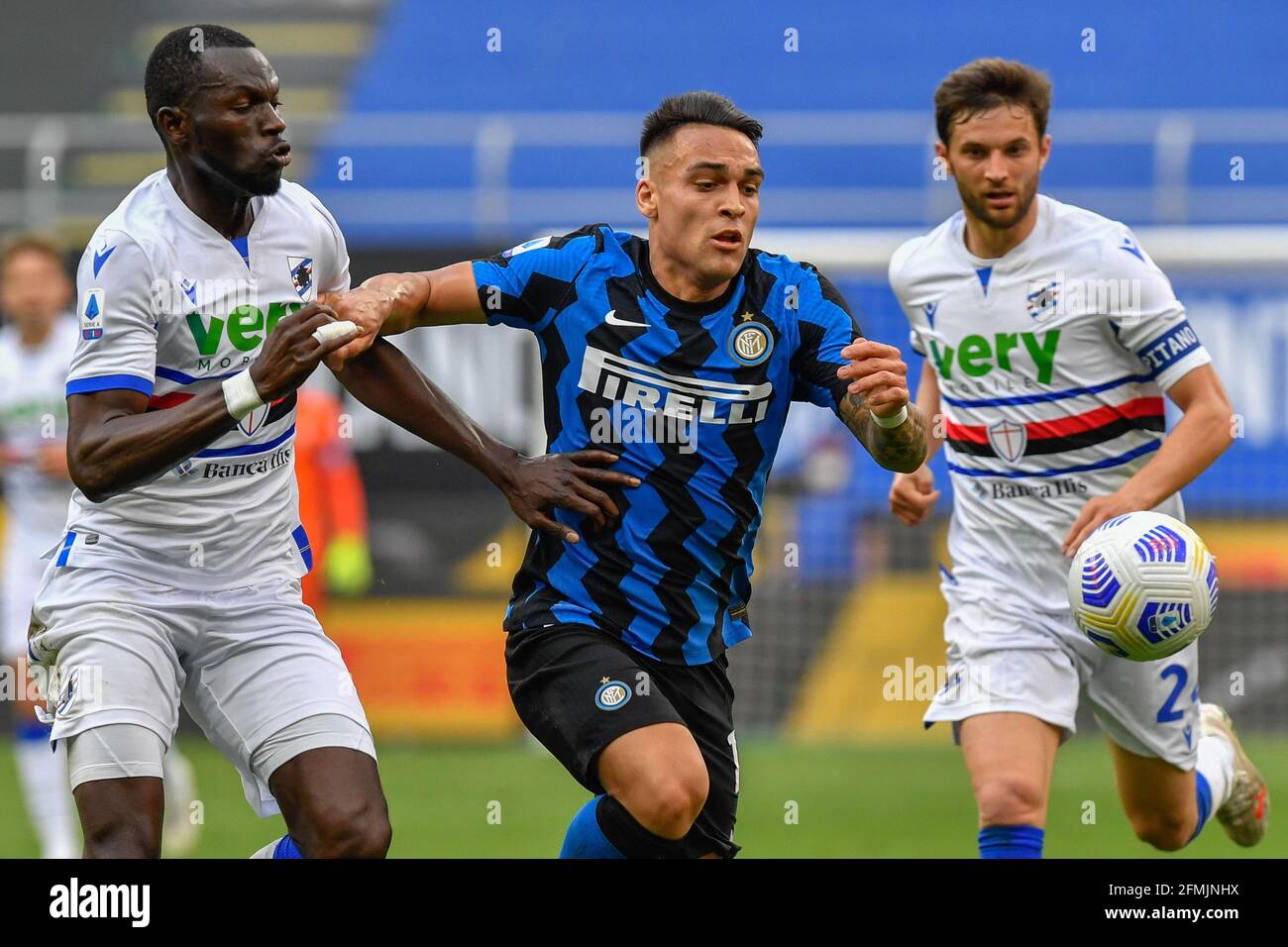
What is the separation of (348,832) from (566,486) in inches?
46.4

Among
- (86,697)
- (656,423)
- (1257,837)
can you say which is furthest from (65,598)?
(1257,837)

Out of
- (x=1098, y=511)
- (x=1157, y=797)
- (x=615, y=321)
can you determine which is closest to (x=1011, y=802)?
(x=1098, y=511)

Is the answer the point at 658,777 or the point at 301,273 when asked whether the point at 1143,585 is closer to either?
the point at 658,777

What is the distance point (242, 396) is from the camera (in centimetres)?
466

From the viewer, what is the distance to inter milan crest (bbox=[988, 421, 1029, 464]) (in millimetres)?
6113

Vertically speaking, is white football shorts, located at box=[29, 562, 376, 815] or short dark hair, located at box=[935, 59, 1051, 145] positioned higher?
short dark hair, located at box=[935, 59, 1051, 145]

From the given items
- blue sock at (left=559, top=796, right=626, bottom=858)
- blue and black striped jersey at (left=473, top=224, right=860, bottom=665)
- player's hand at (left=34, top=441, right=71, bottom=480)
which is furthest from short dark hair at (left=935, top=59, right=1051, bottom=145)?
player's hand at (left=34, top=441, right=71, bottom=480)

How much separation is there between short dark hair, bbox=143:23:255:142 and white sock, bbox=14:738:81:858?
4353 mm

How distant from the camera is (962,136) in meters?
6.05

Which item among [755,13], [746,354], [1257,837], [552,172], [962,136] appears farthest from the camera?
[755,13]

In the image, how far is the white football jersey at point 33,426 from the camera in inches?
367

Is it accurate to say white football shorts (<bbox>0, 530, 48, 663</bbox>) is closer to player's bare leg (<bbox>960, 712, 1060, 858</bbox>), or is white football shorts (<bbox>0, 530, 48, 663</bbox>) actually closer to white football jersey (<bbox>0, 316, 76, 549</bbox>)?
white football jersey (<bbox>0, 316, 76, 549</bbox>)

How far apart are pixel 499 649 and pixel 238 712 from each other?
7.28 meters

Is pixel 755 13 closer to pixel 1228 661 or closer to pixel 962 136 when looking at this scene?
pixel 1228 661
